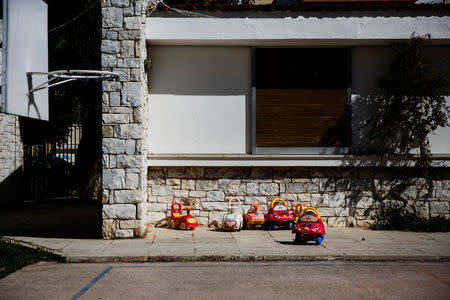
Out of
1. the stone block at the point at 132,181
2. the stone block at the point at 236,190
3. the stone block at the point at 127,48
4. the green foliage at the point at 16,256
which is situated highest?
the stone block at the point at 127,48

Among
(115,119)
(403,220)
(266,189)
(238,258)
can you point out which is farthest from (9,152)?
(403,220)

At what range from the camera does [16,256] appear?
28.0ft

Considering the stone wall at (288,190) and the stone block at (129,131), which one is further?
the stone wall at (288,190)

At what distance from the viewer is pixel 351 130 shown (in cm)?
1161

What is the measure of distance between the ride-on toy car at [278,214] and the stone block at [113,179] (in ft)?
11.2

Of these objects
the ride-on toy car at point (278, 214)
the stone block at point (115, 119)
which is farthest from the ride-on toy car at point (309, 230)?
the stone block at point (115, 119)

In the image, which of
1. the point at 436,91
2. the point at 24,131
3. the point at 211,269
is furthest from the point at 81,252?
the point at 24,131

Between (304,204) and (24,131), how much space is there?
450 inches

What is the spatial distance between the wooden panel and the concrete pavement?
2.20 meters

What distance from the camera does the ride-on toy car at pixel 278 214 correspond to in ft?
35.8

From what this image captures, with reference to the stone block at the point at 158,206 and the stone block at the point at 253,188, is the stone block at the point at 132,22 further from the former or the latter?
the stone block at the point at 253,188

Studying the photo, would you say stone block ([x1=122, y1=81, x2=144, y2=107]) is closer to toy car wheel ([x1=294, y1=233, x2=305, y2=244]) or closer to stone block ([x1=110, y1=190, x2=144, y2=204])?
stone block ([x1=110, y1=190, x2=144, y2=204])

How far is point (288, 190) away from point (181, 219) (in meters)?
2.64

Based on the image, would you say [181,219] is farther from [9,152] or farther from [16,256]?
[9,152]
